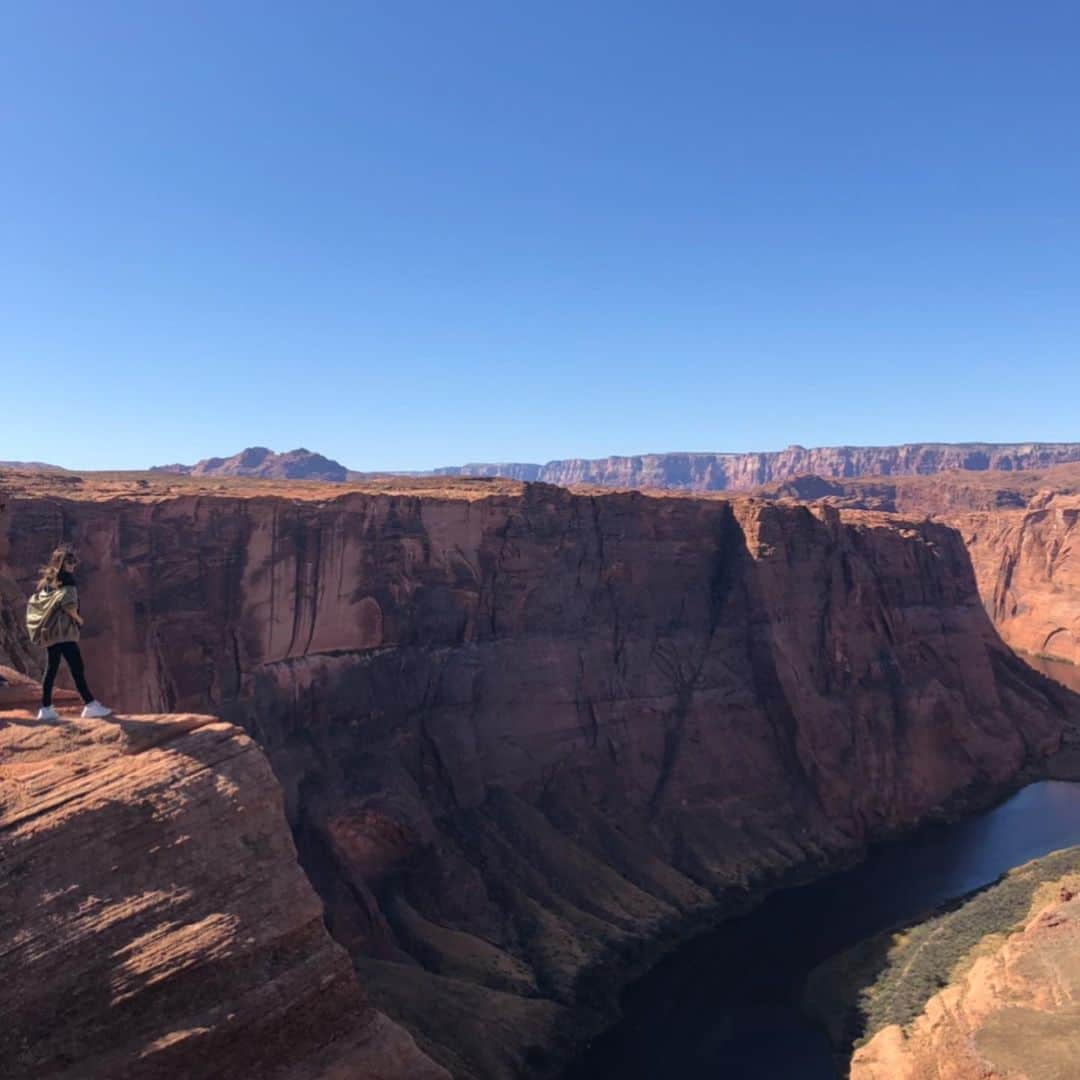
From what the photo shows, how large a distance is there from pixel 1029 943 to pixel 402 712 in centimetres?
3613

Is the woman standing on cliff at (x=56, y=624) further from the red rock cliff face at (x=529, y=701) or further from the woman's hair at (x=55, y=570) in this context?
the red rock cliff face at (x=529, y=701)

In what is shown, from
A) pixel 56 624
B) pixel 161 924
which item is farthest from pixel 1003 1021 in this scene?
pixel 56 624

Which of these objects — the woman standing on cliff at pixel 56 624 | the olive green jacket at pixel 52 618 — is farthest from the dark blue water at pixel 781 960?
the olive green jacket at pixel 52 618

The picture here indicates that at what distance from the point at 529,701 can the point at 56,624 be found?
141 ft

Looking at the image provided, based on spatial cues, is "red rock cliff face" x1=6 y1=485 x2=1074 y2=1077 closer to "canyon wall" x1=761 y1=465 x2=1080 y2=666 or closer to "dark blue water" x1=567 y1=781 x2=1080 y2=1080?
"dark blue water" x1=567 y1=781 x2=1080 y2=1080

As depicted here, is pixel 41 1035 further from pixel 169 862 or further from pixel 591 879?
pixel 591 879

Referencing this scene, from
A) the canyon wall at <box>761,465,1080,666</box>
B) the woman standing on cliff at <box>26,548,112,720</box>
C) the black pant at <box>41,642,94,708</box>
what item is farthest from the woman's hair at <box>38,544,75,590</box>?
the canyon wall at <box>761,465,1080,666</box>

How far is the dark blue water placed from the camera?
41.3 metres

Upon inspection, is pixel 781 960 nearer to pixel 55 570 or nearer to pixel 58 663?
pixel 58 663

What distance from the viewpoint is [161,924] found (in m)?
17.2

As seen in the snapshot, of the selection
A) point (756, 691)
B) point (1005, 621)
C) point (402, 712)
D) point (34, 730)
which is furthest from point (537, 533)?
point (1005, 621)

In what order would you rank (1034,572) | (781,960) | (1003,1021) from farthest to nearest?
(1034,572)
(781,960)
(1003,1021)

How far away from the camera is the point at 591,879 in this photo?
53.5 m

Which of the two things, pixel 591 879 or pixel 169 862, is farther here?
pixel 591 879
